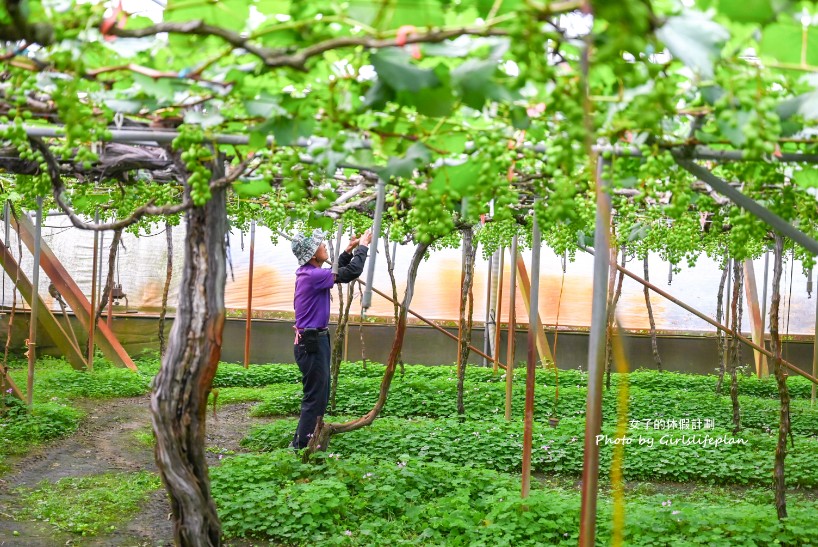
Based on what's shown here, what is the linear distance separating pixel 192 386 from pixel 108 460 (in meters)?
3.90

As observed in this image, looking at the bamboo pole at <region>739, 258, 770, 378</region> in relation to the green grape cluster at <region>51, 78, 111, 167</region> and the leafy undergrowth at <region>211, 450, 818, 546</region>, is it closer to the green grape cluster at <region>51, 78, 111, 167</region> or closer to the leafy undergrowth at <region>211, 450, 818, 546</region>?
the leafy undergrowth at <region>211, 450, 818, 546</region>

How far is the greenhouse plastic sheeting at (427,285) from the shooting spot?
→ 14.0m

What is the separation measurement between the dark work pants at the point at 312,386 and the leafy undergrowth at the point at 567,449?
0.27m

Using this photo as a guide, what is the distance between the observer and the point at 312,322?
6367 mm

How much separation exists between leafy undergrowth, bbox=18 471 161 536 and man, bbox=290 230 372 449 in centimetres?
119

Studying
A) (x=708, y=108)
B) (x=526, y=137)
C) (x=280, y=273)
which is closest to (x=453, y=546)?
(x=526, y=137)

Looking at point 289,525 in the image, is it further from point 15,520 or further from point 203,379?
point 203,379

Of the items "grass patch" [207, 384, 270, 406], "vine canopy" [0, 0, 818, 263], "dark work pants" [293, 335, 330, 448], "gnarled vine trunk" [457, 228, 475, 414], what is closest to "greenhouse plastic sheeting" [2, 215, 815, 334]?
"grass patch" [207, 384, 270, 406]

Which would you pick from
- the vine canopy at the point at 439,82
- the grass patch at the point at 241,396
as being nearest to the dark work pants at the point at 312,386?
the vine canopy at the point at 439,82

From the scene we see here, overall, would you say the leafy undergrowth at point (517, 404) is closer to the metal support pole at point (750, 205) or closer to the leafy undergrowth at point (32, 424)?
the leafy undergrowth at point (32, 424)

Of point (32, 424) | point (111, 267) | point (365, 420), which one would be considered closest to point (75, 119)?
point (365, 420)

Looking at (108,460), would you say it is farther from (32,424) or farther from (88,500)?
(88,500)

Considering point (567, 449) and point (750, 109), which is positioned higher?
point (750, 109)

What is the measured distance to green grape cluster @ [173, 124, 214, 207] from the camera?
9.34 feet
